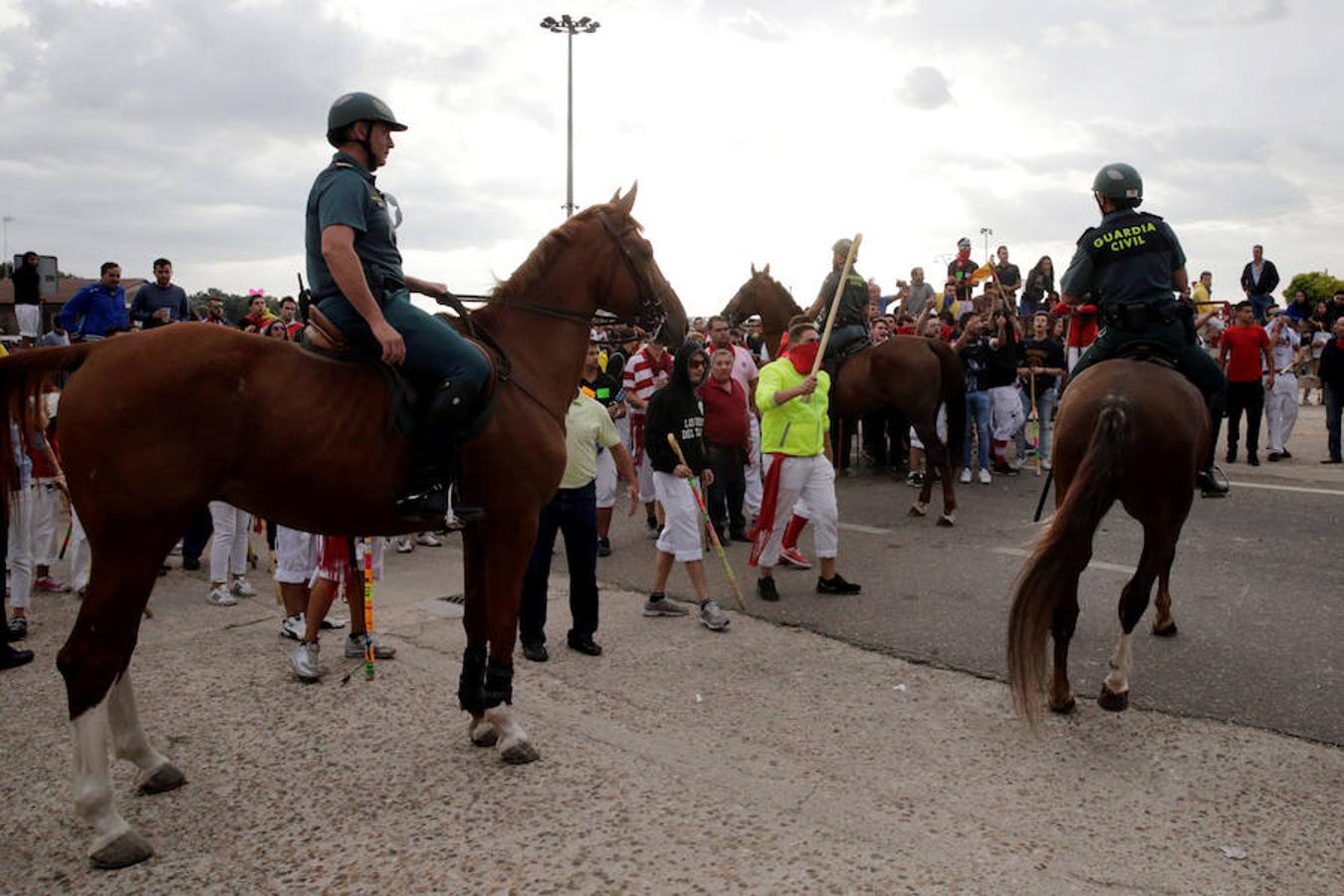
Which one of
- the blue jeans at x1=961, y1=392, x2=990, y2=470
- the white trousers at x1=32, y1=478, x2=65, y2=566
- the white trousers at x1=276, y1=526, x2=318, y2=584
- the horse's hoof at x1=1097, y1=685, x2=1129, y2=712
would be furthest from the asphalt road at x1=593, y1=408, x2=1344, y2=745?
the white trousers at x1=32, y1=478, x2=65, y2=566

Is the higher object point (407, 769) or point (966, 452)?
point (966, 452)

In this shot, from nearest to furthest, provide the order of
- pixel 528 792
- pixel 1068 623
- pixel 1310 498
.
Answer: pixel 528 792
pixel 1068 623
pixel 1310 498

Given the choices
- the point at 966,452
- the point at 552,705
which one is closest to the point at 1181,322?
the point at 552,705

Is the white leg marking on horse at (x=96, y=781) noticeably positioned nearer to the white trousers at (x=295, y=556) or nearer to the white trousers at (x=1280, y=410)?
the white trousers at (x=295, y=556)

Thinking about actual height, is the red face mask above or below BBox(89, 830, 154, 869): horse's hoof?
above

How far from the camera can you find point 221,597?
285 inches

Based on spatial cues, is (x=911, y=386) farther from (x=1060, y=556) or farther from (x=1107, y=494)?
(x=1060, y=556)

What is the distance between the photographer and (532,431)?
4387 mm

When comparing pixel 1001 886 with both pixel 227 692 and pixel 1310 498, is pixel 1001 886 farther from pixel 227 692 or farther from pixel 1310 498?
pixel 1310 498

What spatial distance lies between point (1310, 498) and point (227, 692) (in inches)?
425

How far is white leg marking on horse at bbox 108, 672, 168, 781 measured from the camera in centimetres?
400

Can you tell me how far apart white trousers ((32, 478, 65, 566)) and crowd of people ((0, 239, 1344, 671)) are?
0.01 metres

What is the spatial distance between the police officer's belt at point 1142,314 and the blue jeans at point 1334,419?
32.4ft

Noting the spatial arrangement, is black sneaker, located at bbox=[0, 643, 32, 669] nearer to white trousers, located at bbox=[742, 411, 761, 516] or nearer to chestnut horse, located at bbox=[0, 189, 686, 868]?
chestnut horse, located at bbox=[0, 189, 686, 868]
